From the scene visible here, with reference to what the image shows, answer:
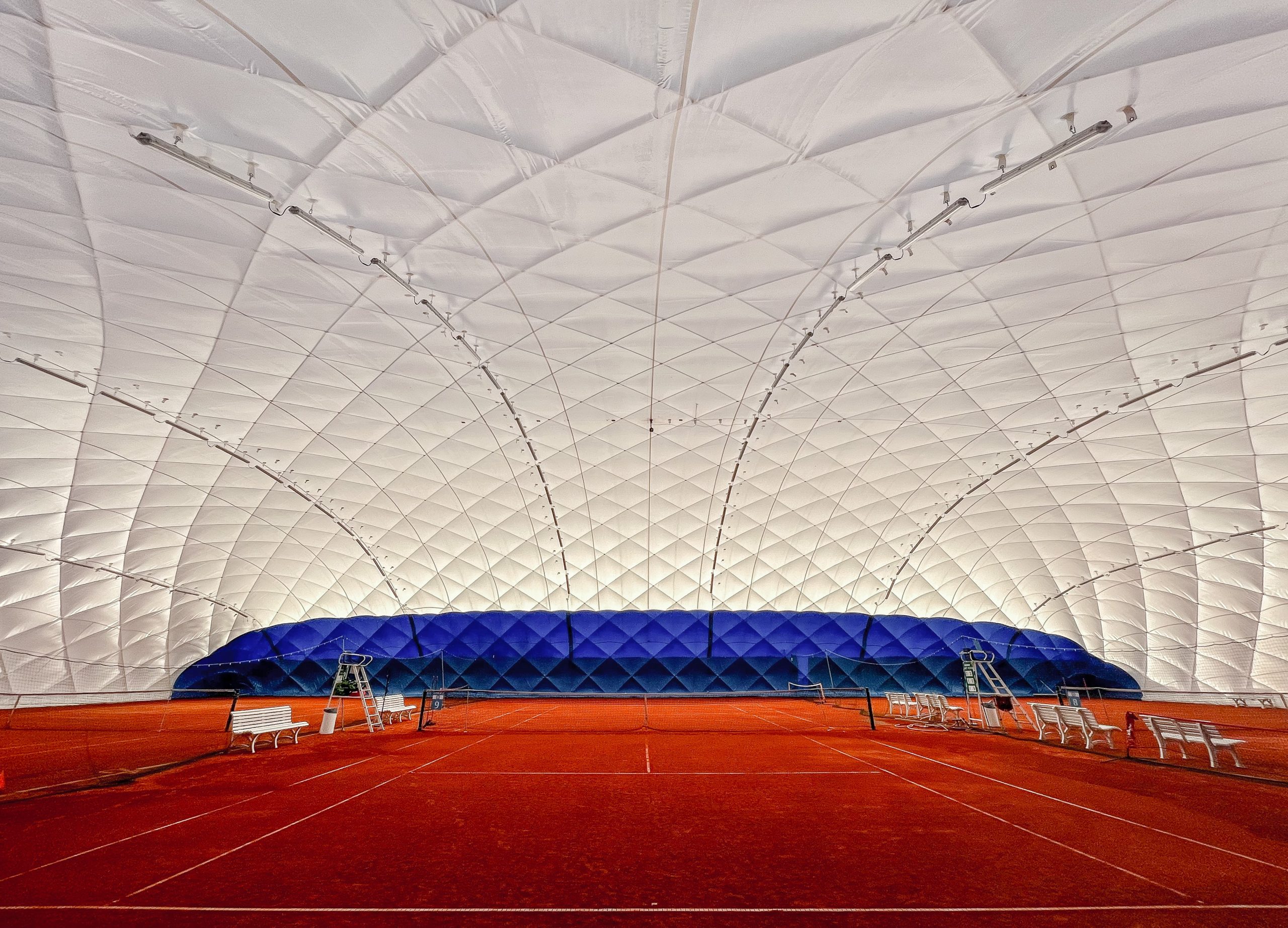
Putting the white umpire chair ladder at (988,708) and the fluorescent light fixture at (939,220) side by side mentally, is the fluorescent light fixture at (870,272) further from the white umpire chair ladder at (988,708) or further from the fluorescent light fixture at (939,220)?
the white umpire chair ladder at (988,708)

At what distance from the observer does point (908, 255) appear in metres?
16.6

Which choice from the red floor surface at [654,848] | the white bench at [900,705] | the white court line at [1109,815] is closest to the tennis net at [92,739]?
the red floor surface at [654,848]

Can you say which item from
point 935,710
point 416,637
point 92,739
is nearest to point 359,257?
point 92,739

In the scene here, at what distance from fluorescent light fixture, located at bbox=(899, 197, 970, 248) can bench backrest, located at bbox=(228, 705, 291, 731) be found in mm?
21934

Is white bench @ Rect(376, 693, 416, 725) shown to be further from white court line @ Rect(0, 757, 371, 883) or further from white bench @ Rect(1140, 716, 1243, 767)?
white bench @ Rect(1140, 716, 1243, 767)

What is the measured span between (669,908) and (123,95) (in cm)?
1587

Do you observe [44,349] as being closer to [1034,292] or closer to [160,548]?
[160,548]

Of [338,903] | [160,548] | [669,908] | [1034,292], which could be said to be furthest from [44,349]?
[1034,292]

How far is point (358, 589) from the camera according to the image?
42.8m

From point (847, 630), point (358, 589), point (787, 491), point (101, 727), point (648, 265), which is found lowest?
point (101, 727)

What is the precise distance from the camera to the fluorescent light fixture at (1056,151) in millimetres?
11477

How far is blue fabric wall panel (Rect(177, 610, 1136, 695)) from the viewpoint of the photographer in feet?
146

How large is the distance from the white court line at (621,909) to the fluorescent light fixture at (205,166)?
40.9 ft

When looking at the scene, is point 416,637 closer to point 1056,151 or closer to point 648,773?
point 648,773
